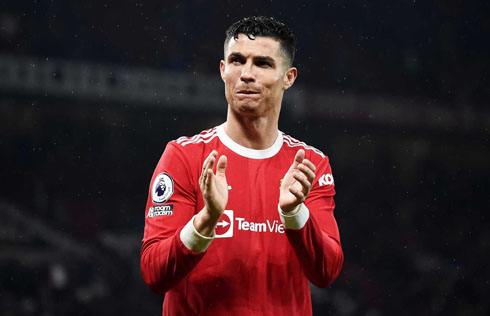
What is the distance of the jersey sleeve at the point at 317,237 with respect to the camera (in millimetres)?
1376

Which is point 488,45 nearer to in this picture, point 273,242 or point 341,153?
point 341,153

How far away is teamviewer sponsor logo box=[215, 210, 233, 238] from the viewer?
1498 mm

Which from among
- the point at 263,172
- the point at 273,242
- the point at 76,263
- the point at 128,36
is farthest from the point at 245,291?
the point at 128,36

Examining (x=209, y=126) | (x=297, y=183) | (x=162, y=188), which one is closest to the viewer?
(x=297, y=183)

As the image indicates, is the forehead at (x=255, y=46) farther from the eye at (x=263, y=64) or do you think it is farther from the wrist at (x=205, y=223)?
the wrist at (x=205, y=223)

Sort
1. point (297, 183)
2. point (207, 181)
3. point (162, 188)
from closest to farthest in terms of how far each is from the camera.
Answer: point (207, 181)
point (297, 183)
point (162, 188)

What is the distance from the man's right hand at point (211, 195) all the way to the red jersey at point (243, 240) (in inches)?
4.7

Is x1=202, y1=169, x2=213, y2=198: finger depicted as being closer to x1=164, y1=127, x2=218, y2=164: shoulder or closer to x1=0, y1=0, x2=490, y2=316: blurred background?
x1=164, y1=127, x2=218, y2=164: shoulder

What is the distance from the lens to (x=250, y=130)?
159 centimetres

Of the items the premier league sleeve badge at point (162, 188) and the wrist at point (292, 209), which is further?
the premier league sleeve badge at point (162, 188)

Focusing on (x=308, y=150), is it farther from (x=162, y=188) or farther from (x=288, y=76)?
(x=162, y=188)

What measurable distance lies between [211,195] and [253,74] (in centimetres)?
39

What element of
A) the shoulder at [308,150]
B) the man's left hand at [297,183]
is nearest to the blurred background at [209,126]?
the shoulder at [308,150]

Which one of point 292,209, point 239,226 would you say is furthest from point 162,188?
point 292,209
